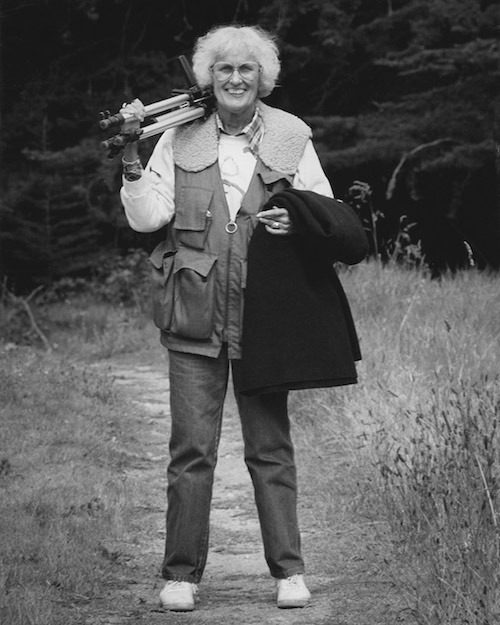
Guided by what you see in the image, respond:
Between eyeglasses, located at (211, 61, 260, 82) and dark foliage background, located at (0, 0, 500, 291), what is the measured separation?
8243 mm

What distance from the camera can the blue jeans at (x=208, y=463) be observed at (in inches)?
157

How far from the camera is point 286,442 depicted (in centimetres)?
405

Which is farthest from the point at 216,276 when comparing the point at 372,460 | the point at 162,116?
the point at 372,460

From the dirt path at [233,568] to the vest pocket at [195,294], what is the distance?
1.01 metres

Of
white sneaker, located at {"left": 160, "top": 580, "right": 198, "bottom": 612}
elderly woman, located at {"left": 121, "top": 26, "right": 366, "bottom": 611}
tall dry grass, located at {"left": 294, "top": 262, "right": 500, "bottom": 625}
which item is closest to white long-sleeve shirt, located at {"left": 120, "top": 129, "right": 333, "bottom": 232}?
elderly woman, located at {"left": 121, "top": 26, "right": 366, "bottom": 611}

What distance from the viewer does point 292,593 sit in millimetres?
4012

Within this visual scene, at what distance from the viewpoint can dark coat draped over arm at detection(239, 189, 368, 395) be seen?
12.7ft

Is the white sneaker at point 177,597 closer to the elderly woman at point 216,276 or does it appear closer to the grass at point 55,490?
the elderly woman at point 216,276

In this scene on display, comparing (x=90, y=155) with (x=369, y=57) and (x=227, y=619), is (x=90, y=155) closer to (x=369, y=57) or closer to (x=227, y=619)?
(x=369, y=57)

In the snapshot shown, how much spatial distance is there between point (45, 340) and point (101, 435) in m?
5.45

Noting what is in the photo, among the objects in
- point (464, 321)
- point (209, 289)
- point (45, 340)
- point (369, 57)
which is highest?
point (369, 57)

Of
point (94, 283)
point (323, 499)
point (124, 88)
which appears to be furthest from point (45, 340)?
point (323, 499)

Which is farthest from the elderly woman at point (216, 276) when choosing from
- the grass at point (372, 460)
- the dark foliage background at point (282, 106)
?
the dark foliage background at point (282, 106)

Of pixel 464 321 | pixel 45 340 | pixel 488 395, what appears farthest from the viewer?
pixel 45 340
